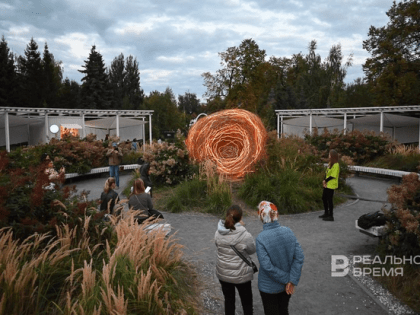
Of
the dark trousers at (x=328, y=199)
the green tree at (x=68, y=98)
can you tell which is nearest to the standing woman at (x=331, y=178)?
the dark trousers at (x=328, y=199)

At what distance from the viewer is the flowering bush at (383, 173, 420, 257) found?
471 centimetres

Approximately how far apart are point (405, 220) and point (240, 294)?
2489 millimetres

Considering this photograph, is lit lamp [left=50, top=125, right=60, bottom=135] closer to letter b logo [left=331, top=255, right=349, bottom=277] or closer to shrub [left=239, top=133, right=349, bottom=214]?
shrub [left=239, top=133, right=349, bottom=214]

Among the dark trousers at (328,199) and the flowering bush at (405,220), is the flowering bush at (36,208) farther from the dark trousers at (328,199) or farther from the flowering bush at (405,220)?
the dark trousers at (328,199)

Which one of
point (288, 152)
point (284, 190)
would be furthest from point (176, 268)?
point (288, 152)

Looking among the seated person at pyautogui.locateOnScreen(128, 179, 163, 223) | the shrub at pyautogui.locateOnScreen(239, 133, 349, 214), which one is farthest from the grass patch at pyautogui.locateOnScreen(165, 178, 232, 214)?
the seated person at pyautogui.locateOnScreen(128, 179, 163, 223)

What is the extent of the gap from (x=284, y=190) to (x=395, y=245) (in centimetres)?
437

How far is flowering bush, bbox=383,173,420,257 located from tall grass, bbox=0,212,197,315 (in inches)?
114

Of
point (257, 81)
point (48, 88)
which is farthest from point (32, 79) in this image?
point (257, 81)

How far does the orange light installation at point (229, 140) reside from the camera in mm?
12141

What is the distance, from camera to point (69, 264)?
3742mm

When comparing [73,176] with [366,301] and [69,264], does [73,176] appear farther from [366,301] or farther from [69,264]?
[366,301]

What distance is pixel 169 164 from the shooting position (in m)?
11.8

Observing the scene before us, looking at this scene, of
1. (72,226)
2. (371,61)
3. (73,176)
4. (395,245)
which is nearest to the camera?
(72,226)
